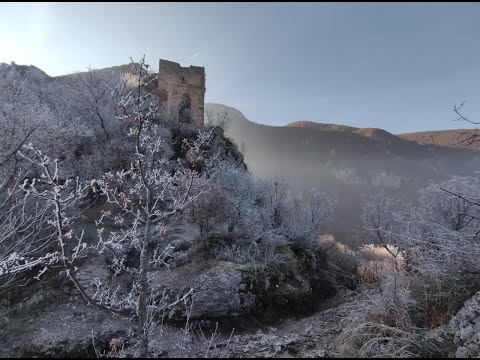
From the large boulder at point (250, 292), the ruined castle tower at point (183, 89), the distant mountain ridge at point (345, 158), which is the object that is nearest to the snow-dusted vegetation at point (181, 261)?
the large boulder at point (250, 292)

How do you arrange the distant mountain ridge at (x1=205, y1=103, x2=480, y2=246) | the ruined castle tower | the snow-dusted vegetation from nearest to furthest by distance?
the snow-dusted vegetation
the ruined castle tower
the distant mountain ridge at (x1=205, y1=103, x2=480, y2=246)

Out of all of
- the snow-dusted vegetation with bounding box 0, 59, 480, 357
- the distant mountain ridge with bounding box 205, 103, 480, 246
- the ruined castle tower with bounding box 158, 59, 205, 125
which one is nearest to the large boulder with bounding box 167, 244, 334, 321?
the snow-dusted vegetation with bounding box 0, 59, 480, 357

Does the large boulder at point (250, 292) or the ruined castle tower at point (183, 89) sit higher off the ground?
the ruined castle tower at point (183, 89)

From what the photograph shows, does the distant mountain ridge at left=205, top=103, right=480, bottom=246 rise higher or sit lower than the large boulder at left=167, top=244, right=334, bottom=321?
higher

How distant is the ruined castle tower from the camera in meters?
20.6

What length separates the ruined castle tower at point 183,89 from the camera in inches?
811

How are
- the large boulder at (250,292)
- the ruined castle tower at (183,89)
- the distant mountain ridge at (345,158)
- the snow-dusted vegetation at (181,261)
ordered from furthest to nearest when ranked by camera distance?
1. the distant mountain ridge at (345,158)
2. the ruined castle tower at (183,89)
3. the large boulder at (250,292)
4. the snow-dusted vegetation at (181,261)

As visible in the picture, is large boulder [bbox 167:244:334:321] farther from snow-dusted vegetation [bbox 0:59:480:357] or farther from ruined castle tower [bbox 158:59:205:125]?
ruined castle tower [bbox 158:59:205:125]

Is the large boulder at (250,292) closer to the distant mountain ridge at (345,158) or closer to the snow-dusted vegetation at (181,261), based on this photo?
the snow-dusted vegetation at (181,261)

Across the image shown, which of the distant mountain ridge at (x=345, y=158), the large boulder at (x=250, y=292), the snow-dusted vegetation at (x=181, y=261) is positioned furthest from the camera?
the distant mountain ridge at (x=345, y=158)

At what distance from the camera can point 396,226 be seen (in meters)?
14.9

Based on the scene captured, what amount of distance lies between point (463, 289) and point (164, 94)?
19768 millimetres

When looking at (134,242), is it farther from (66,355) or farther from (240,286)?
(240,286)

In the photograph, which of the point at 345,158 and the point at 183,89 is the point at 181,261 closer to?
the point at 183,89
